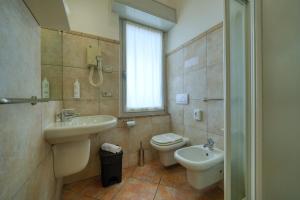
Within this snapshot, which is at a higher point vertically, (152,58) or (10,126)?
(152,58)

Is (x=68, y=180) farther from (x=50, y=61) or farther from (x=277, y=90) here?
(x=277, y=90)

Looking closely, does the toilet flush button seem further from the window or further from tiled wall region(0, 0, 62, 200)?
tiled wall region(0, 0, 62, 200)

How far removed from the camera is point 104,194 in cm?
151

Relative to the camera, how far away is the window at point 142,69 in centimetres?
Answer: 220

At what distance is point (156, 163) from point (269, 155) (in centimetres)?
166

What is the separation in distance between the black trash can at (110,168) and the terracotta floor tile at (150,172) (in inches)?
11.0

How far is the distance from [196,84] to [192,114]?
1.46 ft

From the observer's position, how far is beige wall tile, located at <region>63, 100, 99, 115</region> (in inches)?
68.8

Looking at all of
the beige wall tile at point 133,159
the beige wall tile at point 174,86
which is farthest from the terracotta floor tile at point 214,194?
the beige wall tile at point 174,86

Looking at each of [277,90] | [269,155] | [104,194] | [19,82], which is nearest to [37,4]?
[19,82]

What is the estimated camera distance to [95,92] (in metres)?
1.91

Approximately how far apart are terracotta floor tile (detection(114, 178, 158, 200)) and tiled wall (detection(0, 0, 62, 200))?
0.88 metres

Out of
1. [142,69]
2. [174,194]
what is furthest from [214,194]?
[142,69]

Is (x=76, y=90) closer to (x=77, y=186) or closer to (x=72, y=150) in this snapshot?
(x=72, y=150)
